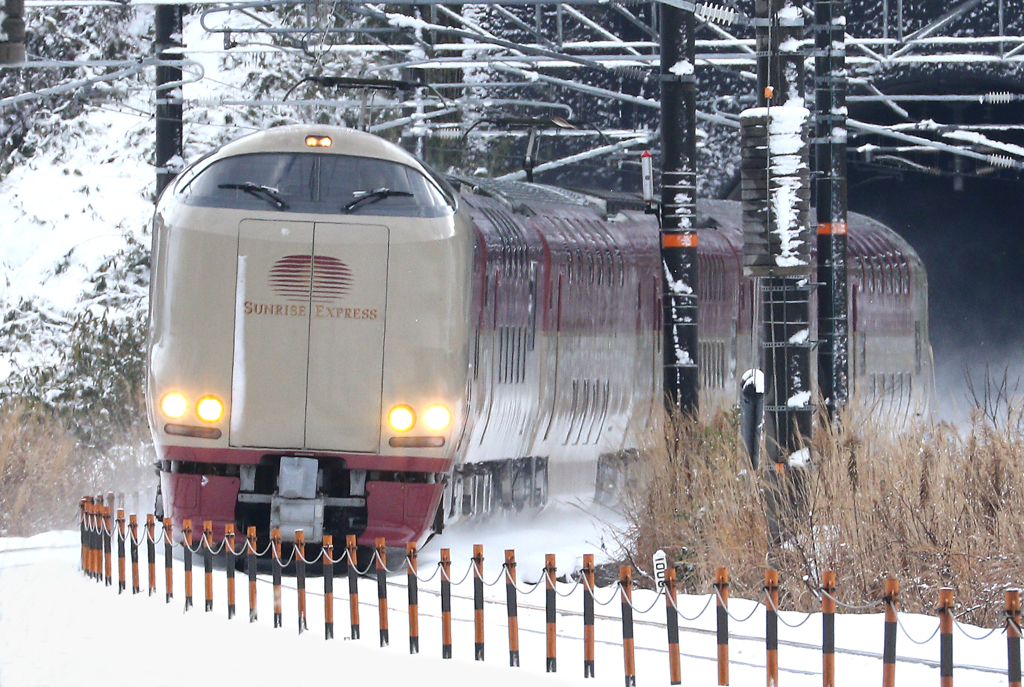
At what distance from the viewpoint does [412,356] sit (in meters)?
12.3

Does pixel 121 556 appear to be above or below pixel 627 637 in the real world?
Result: above

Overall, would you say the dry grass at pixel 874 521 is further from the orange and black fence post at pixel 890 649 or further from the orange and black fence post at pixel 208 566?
the orange and black fence post at pixel 208 566

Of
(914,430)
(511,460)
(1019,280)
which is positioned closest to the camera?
(914,430)

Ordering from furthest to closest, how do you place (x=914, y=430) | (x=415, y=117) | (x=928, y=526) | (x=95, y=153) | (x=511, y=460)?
(x=95, y=153)
(x=415, y=117)
(x=511, y=460)
(x=914, y=430)
(x=928, y=526)

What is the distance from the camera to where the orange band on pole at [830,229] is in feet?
60.7

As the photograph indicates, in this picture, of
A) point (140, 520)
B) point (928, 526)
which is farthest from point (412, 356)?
point (140, 520)

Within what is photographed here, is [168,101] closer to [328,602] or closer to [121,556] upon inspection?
[121,556]

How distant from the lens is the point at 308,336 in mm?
12242

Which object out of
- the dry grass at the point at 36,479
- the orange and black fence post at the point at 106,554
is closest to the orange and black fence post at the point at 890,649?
the orange and black fence post at the point at 106,554

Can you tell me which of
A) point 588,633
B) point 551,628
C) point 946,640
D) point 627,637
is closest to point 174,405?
point 551,628

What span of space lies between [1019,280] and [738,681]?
3284 centimetres

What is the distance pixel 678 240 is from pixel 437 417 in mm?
4275

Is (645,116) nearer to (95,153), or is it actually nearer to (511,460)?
(95,153)

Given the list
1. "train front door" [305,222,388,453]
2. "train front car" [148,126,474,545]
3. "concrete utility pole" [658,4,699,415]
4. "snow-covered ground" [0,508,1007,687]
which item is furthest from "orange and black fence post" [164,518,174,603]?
"concrete utility pole" [658,4,699,415]
